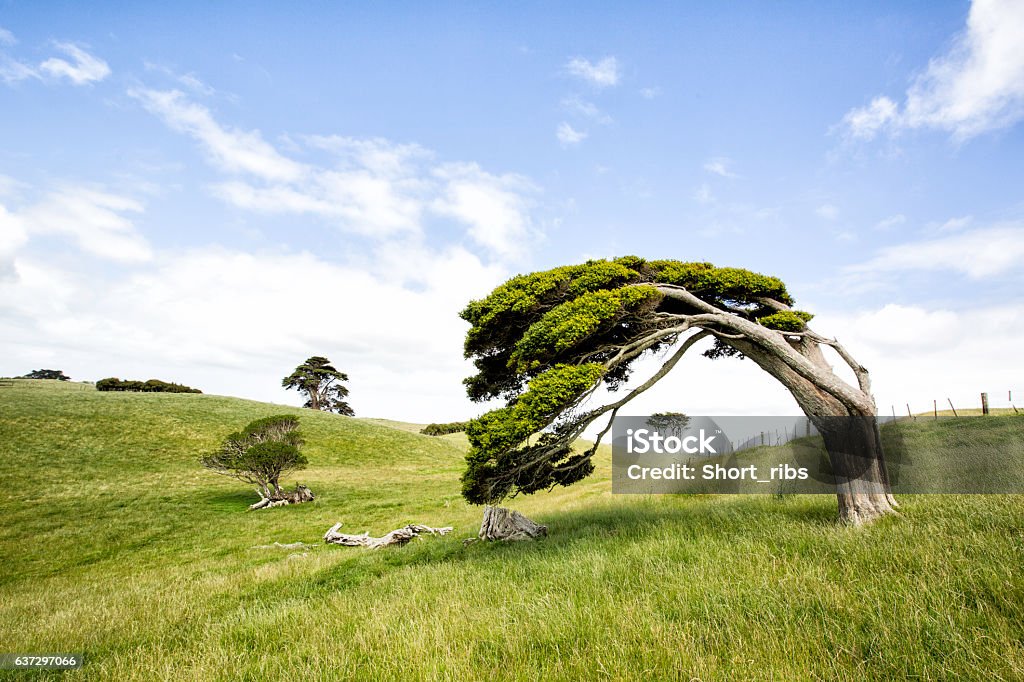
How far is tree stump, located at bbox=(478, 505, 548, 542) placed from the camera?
12398mm

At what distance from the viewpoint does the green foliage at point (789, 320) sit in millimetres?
9970

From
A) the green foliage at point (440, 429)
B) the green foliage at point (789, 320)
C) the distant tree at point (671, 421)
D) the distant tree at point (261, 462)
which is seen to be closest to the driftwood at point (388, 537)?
the distant tree at point (261, 462)

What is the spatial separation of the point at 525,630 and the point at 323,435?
47.3m

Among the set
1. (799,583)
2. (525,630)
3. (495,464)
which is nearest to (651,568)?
(799,583)

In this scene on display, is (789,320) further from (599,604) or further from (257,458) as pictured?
(257,458)

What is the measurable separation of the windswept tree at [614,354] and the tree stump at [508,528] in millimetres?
2683

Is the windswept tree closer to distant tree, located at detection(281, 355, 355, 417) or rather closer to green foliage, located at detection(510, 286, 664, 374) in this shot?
green foliage, located at detection(510, 286, 664, 374)

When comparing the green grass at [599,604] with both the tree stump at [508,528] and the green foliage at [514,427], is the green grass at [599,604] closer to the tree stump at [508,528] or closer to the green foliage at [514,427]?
the tree stump at [508,528]

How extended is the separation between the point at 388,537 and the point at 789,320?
15595 mm

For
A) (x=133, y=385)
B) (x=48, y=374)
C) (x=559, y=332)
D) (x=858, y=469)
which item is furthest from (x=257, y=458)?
(x=48, y=374)

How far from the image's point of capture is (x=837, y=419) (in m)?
9.18

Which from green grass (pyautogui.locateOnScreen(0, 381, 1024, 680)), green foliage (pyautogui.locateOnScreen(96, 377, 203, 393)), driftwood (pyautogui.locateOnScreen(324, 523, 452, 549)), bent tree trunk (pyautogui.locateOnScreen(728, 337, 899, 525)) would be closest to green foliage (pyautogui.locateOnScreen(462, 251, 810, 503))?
bent tree trunk (pyautogui.locateOnScreen(728, 337, 899, 525))

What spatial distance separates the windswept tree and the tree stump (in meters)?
2.68

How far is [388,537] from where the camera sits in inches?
655
